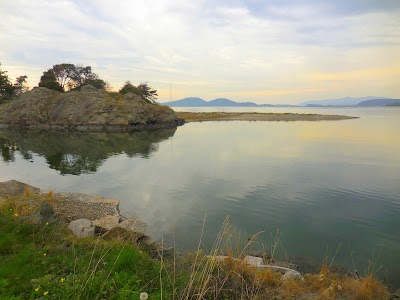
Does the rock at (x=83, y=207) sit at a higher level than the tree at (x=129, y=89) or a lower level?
lower

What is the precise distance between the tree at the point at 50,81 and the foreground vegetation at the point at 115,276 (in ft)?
326

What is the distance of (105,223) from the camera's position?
12.7 meters

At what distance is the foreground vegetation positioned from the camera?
527 cm

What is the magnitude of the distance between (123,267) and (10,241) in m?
3.09

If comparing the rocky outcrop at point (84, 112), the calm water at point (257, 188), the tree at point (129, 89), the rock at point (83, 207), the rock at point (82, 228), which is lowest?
the calm water at point (257, 188)

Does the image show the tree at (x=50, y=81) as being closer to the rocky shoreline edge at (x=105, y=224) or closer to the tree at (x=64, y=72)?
Result: the tree at (x=64, y=72)

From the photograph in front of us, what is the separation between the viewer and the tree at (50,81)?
94.1m

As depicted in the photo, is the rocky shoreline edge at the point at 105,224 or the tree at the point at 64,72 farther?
the tree at the point at 64,72

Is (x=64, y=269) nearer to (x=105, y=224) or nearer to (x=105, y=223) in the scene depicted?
(x=105, y=224)

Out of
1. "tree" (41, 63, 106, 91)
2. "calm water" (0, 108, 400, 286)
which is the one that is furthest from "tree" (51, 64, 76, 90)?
"calm water" (0, 108, 400, 286)

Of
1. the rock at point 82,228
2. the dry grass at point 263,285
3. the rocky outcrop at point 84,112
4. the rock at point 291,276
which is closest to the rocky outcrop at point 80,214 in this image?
the rock at point 82,228

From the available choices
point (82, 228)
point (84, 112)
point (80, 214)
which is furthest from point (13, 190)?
point (84, 112)

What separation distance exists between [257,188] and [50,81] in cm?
9514

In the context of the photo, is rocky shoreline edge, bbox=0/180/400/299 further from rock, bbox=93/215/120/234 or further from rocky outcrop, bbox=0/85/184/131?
rocky outcrop, bbox=0/85/184/131
